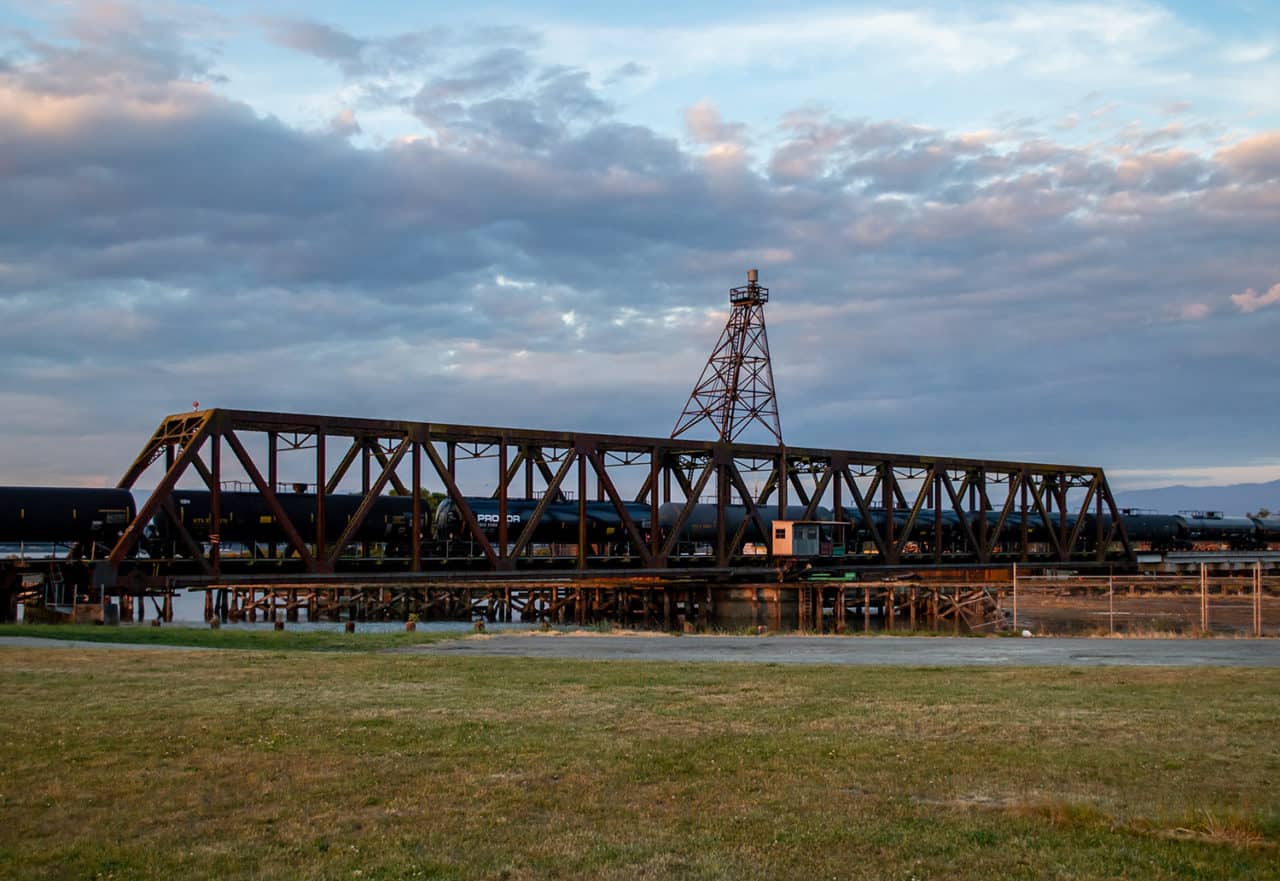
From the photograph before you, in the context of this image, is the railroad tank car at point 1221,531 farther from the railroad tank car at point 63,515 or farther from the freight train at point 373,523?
the railroad tank car at point 63,515

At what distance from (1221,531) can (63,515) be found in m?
129

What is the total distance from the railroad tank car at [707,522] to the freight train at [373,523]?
93 mm

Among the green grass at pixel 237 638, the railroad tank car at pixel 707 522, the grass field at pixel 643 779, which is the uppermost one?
the railroad tank car at pixel 707 522

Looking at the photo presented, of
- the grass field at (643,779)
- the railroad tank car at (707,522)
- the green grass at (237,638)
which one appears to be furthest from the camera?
the railroad tank car at (707,522)

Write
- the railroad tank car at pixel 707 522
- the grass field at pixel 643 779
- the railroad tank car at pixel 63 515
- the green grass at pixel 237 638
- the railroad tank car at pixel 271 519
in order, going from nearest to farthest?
the grass field at pixel 643 779, the green grass at pixel 237 638, the railroad tank car at pixel 63 515, the railroad tank car at pixel 271 519, the railroad tank car at pixel 707 522

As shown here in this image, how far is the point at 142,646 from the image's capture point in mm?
31016

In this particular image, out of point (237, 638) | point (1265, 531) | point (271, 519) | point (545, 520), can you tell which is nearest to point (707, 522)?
point (545, 520)

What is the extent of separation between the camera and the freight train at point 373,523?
55906 mm

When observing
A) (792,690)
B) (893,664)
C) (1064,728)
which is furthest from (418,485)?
(1064,728)

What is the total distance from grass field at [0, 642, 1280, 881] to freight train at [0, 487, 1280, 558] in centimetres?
3928

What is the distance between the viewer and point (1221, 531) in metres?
141

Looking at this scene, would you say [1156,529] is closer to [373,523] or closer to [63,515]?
[373,523]

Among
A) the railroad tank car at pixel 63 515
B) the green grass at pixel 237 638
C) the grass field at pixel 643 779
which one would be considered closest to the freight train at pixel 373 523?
the railroad tank car at pixel 63 515

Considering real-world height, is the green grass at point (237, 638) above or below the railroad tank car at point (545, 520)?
below
